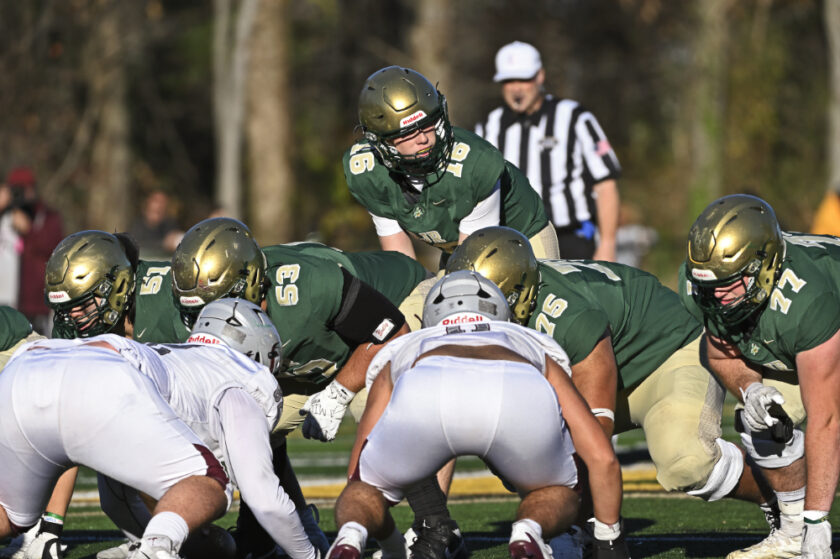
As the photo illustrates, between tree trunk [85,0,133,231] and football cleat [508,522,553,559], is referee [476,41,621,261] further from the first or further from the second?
tree trunk [85,0,133,231]

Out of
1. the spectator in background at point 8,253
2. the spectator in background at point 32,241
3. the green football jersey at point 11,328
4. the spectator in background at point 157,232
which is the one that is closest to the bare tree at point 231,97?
the spectator in background at point 157,232

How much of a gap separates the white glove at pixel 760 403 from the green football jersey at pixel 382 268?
1.48 metres

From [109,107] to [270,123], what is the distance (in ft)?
10.5

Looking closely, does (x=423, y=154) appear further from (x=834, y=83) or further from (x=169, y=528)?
(x=834, y=83)

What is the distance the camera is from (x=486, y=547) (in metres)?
5.08

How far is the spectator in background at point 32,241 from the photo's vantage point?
9.64 meters

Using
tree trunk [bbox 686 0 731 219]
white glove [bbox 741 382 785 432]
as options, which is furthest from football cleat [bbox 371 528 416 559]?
tree trunk [bbox 686 0 731 219]

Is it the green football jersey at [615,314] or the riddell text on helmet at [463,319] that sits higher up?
the riddell text on helmet at [463,319]

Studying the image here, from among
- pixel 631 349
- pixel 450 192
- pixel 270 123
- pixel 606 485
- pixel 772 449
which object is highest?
pixel 450 192

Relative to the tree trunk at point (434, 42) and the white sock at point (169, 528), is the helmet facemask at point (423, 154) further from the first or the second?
the tree trunk at point (434, 42)

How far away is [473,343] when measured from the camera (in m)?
3.88

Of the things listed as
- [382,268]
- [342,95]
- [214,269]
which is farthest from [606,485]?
[342,95]

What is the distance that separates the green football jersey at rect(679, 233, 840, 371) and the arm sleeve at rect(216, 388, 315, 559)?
1577 millimetres

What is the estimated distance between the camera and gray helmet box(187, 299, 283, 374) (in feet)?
13.7
